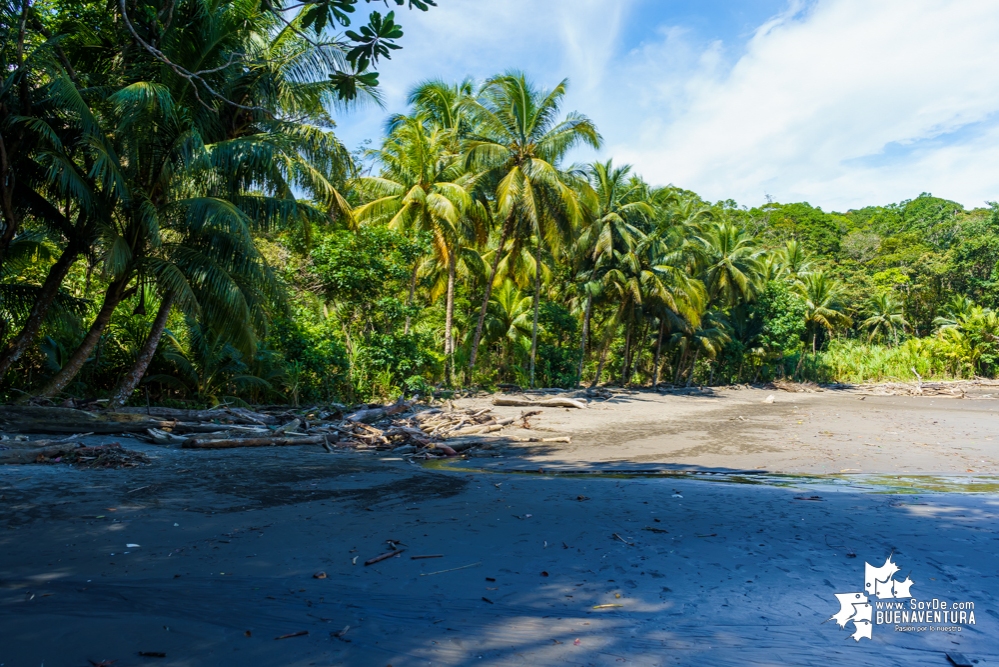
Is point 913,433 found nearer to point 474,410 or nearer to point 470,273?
point 474,410

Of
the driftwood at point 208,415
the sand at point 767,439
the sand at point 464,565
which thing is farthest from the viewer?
the driftwood at point 208,415

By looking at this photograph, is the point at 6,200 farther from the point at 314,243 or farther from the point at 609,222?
the point at 609,222

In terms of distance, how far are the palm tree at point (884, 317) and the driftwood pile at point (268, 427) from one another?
126 ft

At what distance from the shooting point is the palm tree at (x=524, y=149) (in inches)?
840

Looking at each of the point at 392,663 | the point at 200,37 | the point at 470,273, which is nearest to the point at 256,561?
the point at 392,663

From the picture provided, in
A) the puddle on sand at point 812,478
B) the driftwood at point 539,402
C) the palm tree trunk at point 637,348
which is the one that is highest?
the palm tree trunk at point 637,348

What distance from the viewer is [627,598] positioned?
3.80 metres

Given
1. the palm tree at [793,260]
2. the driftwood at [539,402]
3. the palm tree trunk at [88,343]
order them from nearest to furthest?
the palm tree trunk at [88,343]
the driftwood at [539,402]
the palm tree at [793,260]

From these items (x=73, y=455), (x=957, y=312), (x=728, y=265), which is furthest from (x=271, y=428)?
(x=957, y=312)

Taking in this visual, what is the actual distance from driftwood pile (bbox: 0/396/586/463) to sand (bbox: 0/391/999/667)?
6.00 ft

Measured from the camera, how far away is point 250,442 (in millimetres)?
10086

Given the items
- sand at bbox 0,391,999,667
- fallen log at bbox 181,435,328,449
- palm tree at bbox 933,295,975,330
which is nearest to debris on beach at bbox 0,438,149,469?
sand at bbox 0,391,999,667

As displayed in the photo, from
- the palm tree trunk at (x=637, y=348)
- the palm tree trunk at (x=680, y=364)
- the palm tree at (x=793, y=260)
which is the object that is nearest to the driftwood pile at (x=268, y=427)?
the palm tree trunk at (x=637, y=348)

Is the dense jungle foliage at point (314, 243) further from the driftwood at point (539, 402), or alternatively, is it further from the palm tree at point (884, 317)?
the palm tree at point (884, 317)
